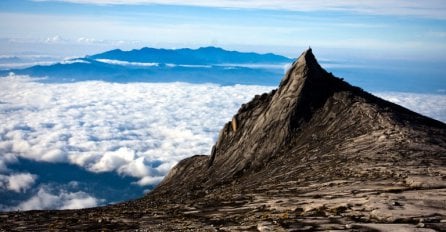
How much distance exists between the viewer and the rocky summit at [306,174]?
22.7 meters

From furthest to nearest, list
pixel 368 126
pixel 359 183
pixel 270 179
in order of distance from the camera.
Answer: pixel 368 126 → pixel 270 179 → pixel 359 183

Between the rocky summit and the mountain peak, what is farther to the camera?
the mountain peak

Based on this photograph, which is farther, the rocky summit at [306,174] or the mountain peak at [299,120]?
the mountain peak at [299,120]

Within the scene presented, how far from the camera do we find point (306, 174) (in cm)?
3897

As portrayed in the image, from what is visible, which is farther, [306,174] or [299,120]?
[299,120]

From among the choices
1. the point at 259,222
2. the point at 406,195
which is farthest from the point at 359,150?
the point at 259,222

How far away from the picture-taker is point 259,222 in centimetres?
2247

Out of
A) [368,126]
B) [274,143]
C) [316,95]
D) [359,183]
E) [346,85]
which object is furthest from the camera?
[346,85]

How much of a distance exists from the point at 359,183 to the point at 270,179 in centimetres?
1271

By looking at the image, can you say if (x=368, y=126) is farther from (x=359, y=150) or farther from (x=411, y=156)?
(x=411, y=156)

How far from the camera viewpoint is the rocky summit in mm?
22688

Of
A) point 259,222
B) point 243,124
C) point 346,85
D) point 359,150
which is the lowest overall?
point 259,222

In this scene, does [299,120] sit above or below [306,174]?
above

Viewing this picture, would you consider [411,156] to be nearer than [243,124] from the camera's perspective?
Yes
